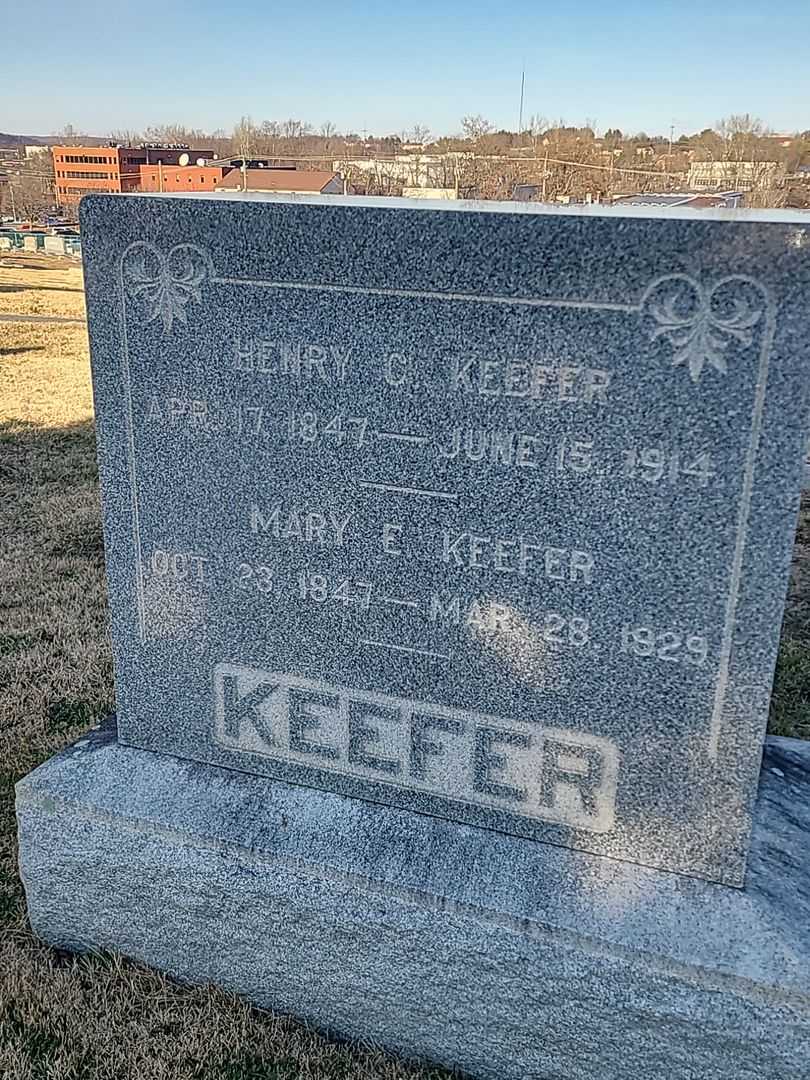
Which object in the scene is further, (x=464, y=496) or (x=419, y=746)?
(x=419, y=746)

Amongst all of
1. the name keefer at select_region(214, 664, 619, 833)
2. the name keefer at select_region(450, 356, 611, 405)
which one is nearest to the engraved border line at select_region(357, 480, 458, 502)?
the name keefer at select_region(450, 356, 611, 405)

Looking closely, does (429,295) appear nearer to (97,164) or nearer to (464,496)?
(464,496)

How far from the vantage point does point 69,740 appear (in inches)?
133

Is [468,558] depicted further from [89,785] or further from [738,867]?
[89,785]

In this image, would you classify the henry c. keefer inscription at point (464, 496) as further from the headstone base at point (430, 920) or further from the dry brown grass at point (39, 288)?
the dry brown grass at point (39, 288)

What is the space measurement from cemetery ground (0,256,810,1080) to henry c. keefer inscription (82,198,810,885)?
2.03ft

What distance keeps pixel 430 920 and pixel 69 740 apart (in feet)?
5.94

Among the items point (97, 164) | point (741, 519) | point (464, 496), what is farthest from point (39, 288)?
point (97, 164)

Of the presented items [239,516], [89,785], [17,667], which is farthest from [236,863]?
[17,667]

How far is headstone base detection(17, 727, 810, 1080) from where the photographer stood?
77.4 inches

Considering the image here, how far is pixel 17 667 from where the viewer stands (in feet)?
12.8

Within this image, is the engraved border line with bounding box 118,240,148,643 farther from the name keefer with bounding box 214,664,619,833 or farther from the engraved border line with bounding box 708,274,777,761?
the engraved border line with bounding box 708,274,777,761

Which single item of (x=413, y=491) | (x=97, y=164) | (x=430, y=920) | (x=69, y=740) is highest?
(x=97, y=164)

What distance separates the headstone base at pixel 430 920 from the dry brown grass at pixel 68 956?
0.29 feet
